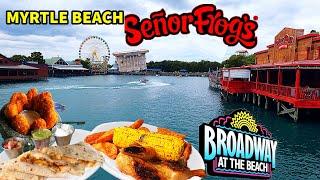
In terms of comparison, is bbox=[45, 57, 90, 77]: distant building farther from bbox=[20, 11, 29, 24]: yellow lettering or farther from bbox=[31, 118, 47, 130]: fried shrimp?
bbox=[31, 118, 47, 130]: fried shrimp

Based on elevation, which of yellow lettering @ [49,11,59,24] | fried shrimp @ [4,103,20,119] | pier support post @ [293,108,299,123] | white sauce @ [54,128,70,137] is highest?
yellow lettering @ [49,11,59,24]

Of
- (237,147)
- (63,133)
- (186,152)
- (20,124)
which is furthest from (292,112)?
(20,124)

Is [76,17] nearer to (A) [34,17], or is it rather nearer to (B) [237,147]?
(A) [34,17]

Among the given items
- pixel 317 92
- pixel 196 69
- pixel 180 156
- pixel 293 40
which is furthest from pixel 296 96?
pixel 196 69

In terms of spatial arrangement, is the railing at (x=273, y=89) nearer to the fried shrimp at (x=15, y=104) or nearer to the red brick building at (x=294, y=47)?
the red brick building at (x=294, y=47)

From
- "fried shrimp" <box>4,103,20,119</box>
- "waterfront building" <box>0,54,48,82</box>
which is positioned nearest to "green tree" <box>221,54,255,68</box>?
"waterfront building" <box>0,54,48,82</box>

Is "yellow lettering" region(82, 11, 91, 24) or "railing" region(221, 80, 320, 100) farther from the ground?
"yellow lettering" region(82, 11, 91, 24)

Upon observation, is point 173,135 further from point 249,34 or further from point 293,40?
point 293,40
